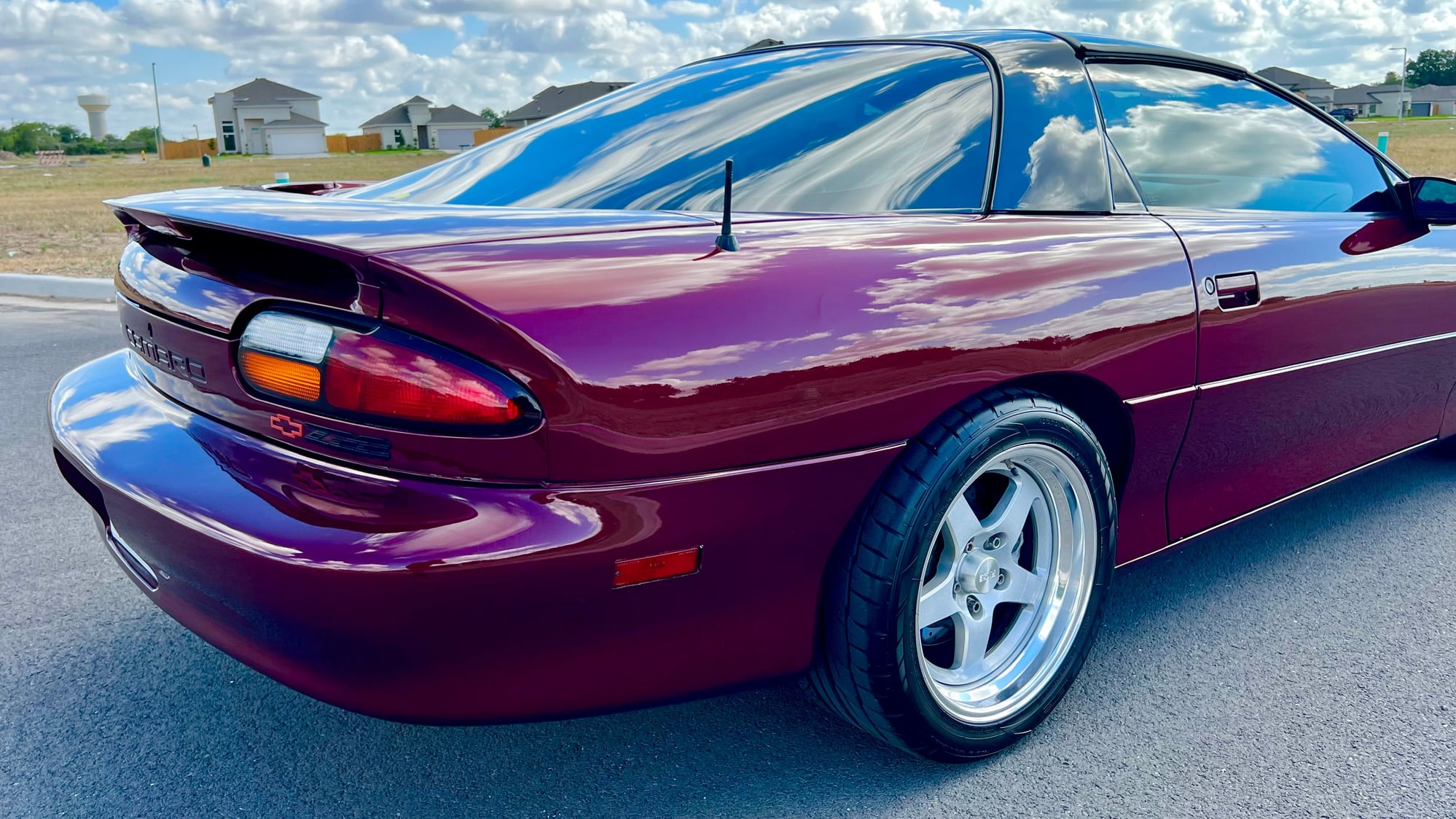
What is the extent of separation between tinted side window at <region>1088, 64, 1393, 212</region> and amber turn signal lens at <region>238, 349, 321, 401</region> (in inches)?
72.5

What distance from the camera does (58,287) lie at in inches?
336

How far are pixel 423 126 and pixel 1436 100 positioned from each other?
305 ft

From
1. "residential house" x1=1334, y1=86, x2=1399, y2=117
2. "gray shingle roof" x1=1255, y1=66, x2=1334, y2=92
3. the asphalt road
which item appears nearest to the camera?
the asphalt road

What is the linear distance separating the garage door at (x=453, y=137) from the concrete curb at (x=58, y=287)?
284ft

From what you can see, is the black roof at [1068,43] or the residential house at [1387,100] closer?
the black roof at [1068,43]

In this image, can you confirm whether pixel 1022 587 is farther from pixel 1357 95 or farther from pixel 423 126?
pixel 1357 95

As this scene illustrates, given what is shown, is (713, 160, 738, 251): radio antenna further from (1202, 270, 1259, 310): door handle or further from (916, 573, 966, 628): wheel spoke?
(1202, 270, 1259, 310): door handle

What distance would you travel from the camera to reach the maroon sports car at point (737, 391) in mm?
1516

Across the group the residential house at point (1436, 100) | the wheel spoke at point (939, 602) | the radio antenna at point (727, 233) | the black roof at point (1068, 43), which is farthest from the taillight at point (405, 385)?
the residential house at point (1436, 100)

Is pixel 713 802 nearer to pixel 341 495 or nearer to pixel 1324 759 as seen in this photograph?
pixel 341 495

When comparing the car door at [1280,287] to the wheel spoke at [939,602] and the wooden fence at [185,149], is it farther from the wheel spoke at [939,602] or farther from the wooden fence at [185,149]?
Result: the wooden fence at [185,149]

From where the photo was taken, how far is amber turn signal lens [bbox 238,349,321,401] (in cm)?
158

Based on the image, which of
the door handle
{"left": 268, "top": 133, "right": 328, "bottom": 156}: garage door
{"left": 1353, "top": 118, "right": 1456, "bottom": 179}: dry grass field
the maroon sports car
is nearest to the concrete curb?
the maroon sports car

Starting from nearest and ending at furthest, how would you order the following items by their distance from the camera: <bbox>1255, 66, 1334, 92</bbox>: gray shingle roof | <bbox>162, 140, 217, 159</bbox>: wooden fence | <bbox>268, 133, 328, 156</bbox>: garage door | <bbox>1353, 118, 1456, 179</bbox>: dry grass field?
1. <bbox>1353, 118, 1456, 179</bbox>: dry grass field
2. <bbox>1255, 66, 1334, 92</bbox>: gray shingle roof
3. <bbox>162, 140, 217, 159</bbox>: wooden fence
4. <bbox>268, 133, 328, 156</bbox>: garage door
